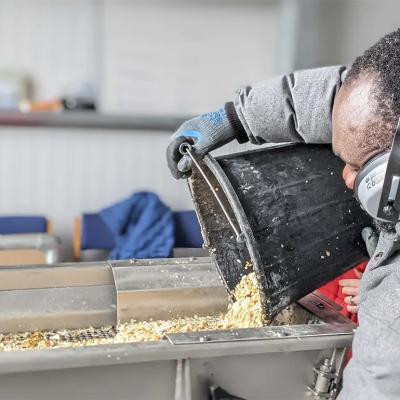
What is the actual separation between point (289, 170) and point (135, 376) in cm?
49

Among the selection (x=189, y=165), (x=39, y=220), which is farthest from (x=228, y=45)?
(x=189, y=165)

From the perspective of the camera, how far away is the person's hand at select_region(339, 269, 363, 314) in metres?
1.14

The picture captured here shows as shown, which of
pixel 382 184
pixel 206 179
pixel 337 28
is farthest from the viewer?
pixel 337 28

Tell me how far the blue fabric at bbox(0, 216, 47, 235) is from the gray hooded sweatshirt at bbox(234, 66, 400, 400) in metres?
1.61

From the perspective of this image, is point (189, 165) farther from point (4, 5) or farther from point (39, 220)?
point (4, 5)

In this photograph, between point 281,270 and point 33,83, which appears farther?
point 33,83

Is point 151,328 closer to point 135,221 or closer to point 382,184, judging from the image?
point 382,184

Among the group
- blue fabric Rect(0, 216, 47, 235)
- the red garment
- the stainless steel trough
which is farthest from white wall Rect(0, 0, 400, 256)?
the red garment

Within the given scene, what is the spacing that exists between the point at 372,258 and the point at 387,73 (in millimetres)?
293

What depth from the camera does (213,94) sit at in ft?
9.73

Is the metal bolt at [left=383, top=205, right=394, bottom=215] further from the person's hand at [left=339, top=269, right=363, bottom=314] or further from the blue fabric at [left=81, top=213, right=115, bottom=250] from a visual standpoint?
the blue fabric at [left=81, top=213, right=115, bottom=250]

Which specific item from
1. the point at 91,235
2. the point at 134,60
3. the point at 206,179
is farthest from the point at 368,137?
the point at 134,60

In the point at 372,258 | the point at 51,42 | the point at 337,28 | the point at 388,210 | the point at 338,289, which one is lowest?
the point at 338,289

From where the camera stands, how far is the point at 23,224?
8.59 feet
